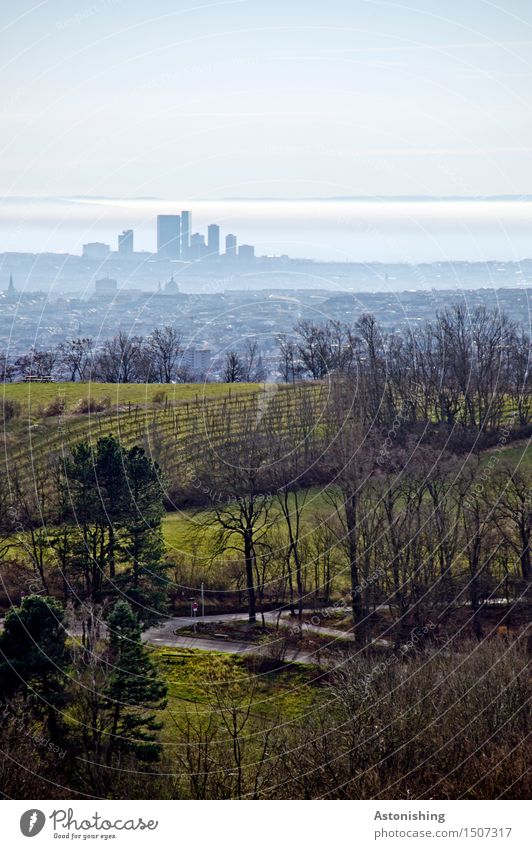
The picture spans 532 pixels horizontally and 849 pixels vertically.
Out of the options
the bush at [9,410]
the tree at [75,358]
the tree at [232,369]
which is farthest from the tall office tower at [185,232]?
the tree at [75,358]

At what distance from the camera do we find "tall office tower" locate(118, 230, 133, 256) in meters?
24.7

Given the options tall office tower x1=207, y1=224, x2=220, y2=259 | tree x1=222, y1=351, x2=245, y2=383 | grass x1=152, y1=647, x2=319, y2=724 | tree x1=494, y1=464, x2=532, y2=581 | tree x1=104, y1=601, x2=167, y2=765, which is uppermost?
tall office tower x1=207, y1=224, x2=220, y2=259

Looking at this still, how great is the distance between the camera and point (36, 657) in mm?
24219

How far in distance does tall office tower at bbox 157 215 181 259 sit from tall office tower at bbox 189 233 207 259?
0.31m

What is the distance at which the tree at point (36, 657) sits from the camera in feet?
78.2

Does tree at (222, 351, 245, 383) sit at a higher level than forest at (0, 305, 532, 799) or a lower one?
higher

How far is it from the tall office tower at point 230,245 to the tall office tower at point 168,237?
1.20m

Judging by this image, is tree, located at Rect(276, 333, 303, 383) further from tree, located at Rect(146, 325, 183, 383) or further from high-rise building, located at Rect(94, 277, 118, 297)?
tree, located at Rect(146, 325, 183, 383)

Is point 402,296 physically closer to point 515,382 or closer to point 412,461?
point 412,461

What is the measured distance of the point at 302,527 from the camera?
1604 inches

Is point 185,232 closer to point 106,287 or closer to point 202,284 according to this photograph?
point 202,284

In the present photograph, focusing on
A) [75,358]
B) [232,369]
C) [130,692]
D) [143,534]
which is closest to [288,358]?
[143,534]

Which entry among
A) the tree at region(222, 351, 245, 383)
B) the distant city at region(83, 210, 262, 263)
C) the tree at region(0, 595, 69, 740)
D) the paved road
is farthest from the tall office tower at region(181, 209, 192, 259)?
the tree at region(222, 351, 245, 383)

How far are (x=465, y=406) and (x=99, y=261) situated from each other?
19.8 meters
